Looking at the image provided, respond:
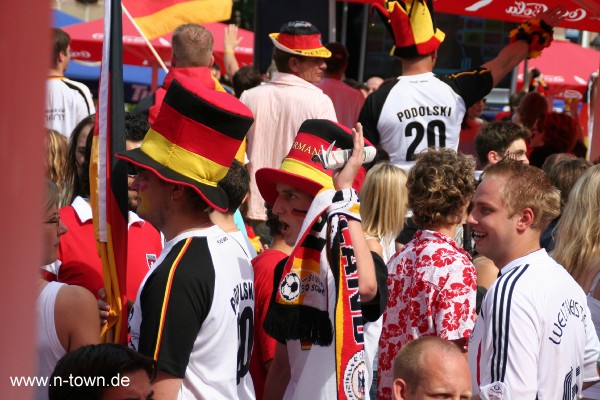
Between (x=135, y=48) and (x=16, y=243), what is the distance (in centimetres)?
1305

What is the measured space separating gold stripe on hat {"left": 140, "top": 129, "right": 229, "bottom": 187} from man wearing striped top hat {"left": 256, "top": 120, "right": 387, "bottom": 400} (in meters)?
0.40

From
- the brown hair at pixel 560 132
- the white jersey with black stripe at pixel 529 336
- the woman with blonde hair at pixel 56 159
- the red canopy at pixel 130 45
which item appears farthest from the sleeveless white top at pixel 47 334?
the red canopy at pixel 130 45

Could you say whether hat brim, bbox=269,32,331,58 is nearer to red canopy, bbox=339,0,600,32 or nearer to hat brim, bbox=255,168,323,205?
red canopy, bbox=339,0,600,32

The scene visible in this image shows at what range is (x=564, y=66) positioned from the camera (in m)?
16.7

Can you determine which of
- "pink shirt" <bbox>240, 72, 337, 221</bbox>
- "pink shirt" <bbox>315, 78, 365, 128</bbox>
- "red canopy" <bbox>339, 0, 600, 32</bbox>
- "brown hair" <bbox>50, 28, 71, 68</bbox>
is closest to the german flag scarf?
"pink shirt" <bbox>240, 72, 337, 221</bbox>

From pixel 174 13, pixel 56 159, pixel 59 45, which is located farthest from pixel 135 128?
pixel 174 13

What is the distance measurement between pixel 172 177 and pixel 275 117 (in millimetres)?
3591

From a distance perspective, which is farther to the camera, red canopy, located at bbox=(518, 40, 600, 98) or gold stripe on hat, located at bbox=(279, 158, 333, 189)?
red canopy, located at bbox=(518, 40, 600, 98)

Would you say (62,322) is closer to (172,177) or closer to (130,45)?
(172,177)

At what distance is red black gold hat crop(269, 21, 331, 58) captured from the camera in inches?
277

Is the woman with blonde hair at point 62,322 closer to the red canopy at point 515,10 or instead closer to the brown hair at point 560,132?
the red canopy at point 515,10

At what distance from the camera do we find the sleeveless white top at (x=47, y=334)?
11.2ft

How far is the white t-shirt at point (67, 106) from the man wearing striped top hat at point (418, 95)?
2.03 m

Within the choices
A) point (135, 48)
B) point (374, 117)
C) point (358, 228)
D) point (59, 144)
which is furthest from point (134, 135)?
point (135, 48)
